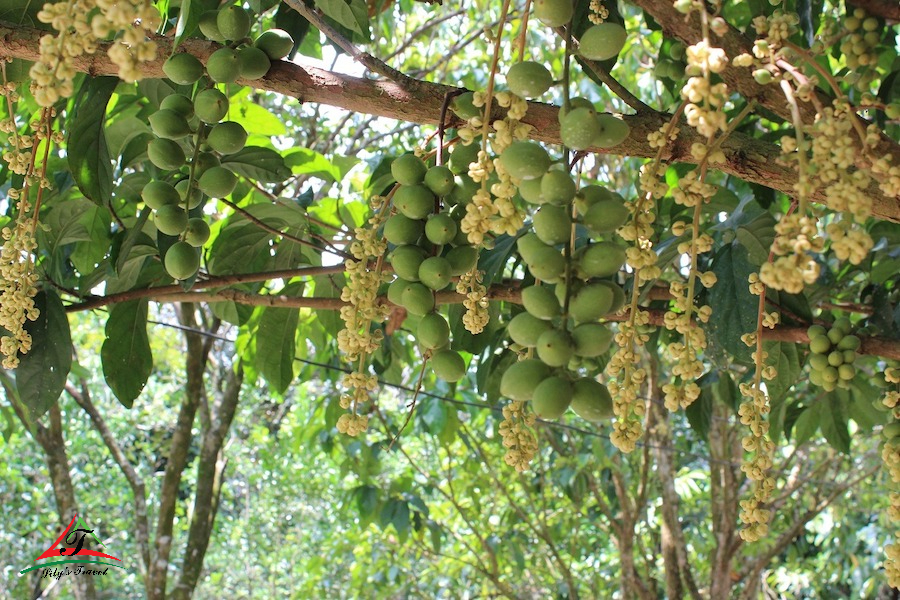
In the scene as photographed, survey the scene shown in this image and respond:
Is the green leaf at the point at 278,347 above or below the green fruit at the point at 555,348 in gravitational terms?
above

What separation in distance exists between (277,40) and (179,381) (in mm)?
8098

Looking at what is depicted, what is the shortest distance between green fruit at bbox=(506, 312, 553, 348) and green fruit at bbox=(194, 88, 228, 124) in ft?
1.47

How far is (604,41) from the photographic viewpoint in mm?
699

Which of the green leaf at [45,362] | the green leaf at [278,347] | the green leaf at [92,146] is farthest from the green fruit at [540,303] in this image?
the green leaf at [278,347]

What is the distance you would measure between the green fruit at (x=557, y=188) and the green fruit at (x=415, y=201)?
157mm

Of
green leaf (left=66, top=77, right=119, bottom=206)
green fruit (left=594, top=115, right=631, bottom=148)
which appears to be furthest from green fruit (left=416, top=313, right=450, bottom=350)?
green leaf (left=66, top=77, right=119, bottom=206)

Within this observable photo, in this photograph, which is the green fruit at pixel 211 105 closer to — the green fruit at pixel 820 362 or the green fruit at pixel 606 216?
the green fruit at pixel 606 216

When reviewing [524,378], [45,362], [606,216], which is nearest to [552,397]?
[524,378]

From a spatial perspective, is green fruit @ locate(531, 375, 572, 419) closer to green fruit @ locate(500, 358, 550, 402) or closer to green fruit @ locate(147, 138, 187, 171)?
green fruit @ locate(500, 358, 550, 402)

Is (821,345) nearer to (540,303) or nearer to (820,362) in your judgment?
(820,362)

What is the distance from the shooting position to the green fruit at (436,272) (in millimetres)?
753

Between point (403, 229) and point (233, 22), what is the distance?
324 mm

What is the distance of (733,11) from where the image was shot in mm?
1946

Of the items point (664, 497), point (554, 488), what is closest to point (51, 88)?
point (664, 497)
